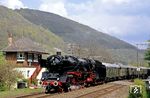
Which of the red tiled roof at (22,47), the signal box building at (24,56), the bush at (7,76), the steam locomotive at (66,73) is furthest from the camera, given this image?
the red tiled roof at (22,47)

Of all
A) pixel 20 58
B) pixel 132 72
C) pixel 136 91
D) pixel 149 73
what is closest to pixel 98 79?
pixel 20 58

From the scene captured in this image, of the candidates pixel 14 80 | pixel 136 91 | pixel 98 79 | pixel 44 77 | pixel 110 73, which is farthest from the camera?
pixel 110 73

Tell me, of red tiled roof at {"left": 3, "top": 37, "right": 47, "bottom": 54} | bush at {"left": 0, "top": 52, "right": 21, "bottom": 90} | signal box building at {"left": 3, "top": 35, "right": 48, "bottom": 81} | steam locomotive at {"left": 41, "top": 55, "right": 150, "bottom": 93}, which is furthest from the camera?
red tiled roof at {"left": 3, "top": 37, "right": 47, "bottom": 54}

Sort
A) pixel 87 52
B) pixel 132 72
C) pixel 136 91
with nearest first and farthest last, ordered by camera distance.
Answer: pixel 136 91
pixel 132 72
pixel 87 52

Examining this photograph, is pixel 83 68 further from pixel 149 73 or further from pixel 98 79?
pixel 149 73

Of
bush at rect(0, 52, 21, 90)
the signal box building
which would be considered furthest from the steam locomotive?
the signal box building

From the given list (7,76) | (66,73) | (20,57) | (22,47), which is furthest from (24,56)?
(66,73)

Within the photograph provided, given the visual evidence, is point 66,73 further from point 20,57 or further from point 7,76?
point 20,57

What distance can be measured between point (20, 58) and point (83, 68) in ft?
102

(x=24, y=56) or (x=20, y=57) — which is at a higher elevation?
(x=24, y=56)

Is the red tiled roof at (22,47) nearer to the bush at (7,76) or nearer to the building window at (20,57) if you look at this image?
the building window at (20,57)

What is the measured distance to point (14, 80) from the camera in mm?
48125

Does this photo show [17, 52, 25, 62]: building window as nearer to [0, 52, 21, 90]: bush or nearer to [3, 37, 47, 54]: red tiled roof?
[3, 37, 47, 54]: red tiled roof

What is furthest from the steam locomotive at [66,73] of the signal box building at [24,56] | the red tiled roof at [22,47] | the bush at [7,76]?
the red tiled roof at [22,47]
